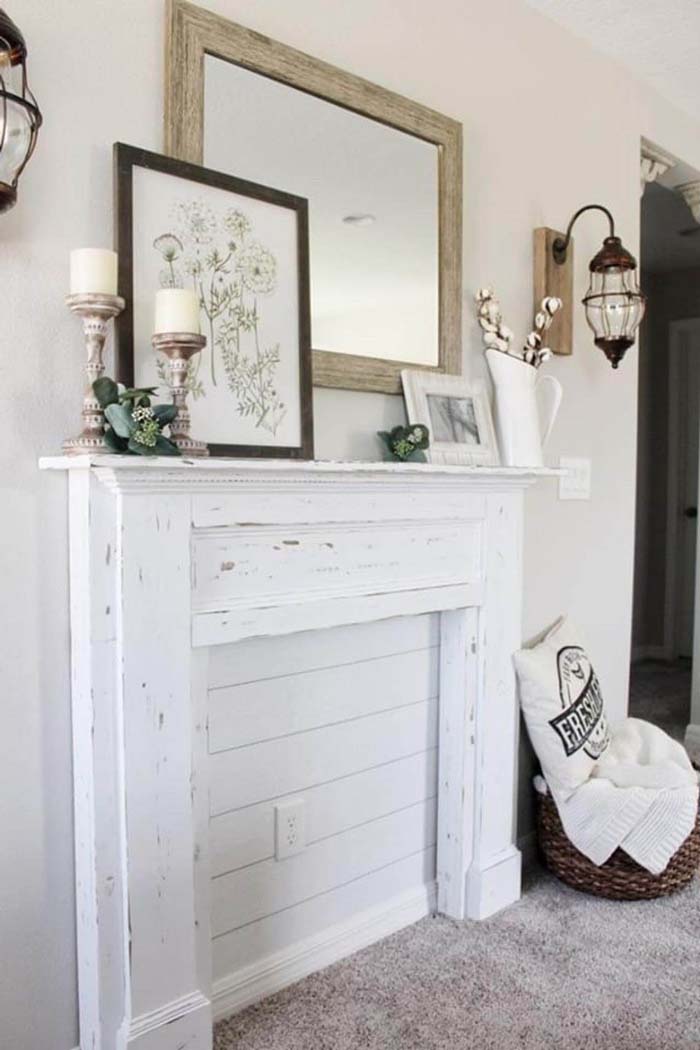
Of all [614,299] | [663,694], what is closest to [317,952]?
[614,299]

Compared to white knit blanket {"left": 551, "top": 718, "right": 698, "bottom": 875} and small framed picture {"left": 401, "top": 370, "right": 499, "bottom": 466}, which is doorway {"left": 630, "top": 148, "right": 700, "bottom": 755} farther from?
small framed picture {"left": 401, "top": 370, "right": 499, "bottom": 466}

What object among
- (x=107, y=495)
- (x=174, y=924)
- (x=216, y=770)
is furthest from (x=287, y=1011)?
(x=107, y=495)

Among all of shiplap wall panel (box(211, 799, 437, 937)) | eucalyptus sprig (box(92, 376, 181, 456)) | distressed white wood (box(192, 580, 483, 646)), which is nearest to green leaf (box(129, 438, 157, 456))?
eucalyptus sprig (box(92, 376, 181, 456))

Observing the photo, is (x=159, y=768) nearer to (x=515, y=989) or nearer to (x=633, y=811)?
(x=515, y=989)

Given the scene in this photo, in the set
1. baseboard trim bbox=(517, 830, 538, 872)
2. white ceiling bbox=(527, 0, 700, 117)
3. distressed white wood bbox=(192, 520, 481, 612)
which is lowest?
baseboard trim bbox=(517, 830, 538, 872)

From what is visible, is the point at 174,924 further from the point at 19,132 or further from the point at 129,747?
the point at 19,132

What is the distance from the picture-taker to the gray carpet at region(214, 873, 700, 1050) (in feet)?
5.60

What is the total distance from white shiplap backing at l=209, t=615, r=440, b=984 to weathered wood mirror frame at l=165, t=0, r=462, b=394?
0.60m

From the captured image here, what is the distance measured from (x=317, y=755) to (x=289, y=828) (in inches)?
6.5

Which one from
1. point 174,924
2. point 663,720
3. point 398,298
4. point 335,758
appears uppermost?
point 398,298

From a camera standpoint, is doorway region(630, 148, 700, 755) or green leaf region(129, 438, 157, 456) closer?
green leaf region(129, 438, 157, 456)

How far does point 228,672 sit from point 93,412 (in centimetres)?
62

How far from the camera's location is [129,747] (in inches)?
59.0

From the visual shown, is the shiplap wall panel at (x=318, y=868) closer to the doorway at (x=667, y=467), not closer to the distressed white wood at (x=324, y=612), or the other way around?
the distressed white wood at (x=324, y=612)
